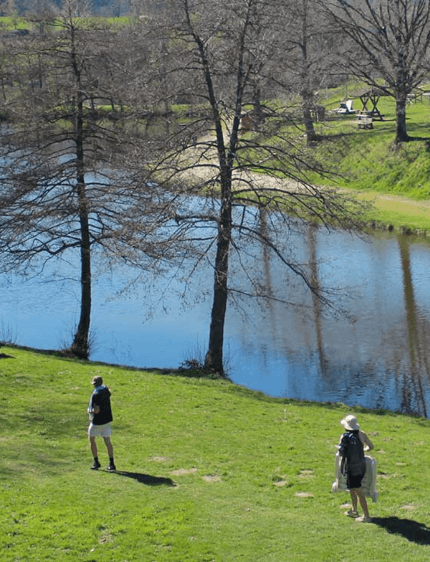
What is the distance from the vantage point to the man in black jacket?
1439 centimetres

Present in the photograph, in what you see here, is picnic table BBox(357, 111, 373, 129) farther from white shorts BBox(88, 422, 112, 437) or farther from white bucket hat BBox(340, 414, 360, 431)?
white bucket hat BBox(340, 414, 360, 431)

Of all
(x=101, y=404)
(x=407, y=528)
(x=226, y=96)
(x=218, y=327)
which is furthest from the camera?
(x=218, y=327)

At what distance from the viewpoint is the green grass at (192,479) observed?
451 inches

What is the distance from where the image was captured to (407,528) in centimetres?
1200

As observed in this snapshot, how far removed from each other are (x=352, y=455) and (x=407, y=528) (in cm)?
124

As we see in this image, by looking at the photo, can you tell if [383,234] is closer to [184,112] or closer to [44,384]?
[184,112]

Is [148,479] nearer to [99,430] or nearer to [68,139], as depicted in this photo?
Answer: [99,430]

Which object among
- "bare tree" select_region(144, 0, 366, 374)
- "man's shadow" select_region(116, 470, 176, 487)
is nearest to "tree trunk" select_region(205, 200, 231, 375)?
"bare tree" select_region(144, 0, 366, 374)

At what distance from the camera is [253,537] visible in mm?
11727

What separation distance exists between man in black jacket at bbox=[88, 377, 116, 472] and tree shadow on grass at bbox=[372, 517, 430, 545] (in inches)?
185

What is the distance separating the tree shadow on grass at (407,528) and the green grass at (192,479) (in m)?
0.03

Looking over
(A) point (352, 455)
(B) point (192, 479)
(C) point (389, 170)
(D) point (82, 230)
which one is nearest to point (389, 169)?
(C) point (389, 170)

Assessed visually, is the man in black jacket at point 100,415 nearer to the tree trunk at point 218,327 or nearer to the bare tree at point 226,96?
the bare tree at point 226,96

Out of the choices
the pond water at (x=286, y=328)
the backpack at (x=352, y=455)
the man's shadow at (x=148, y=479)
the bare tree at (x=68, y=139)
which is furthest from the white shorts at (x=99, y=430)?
the bare tree at (x=68, y=139)
